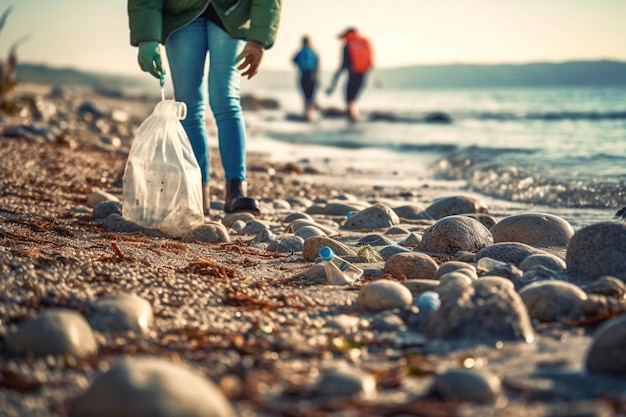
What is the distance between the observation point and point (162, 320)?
221cm

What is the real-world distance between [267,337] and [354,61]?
19.2 metres

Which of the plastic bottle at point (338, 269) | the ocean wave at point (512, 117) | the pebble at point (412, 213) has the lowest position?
the pebble at point (412, 213)

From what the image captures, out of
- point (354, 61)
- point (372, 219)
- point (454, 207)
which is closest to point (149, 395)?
point (372, 219)

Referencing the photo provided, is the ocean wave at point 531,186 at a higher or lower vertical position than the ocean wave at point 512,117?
lower

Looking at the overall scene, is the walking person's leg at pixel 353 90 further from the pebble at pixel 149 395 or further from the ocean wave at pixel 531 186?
the pebble at pixel 149 395

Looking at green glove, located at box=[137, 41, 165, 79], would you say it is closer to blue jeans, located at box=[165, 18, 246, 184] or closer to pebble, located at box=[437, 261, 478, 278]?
blue jeans, located at box=[165, 18, 246, 184]

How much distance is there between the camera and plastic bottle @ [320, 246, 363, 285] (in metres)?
2.94

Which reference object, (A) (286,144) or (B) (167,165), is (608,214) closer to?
(B) (167,165)

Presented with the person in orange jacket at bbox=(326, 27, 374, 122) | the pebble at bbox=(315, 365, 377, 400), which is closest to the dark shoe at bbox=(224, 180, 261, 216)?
the pebble at bbox=(315, 365, 377, 400)

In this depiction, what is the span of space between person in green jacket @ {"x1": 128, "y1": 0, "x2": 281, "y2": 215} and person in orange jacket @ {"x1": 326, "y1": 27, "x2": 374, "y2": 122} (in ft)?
52.7

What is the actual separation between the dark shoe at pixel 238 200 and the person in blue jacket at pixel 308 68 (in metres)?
16.7

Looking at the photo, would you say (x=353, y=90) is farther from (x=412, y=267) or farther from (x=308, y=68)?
(x=412, y=267)

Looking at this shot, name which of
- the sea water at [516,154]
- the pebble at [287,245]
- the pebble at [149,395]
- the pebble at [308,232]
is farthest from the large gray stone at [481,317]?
the sea water at [516,154]

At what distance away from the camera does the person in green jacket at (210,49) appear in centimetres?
430
